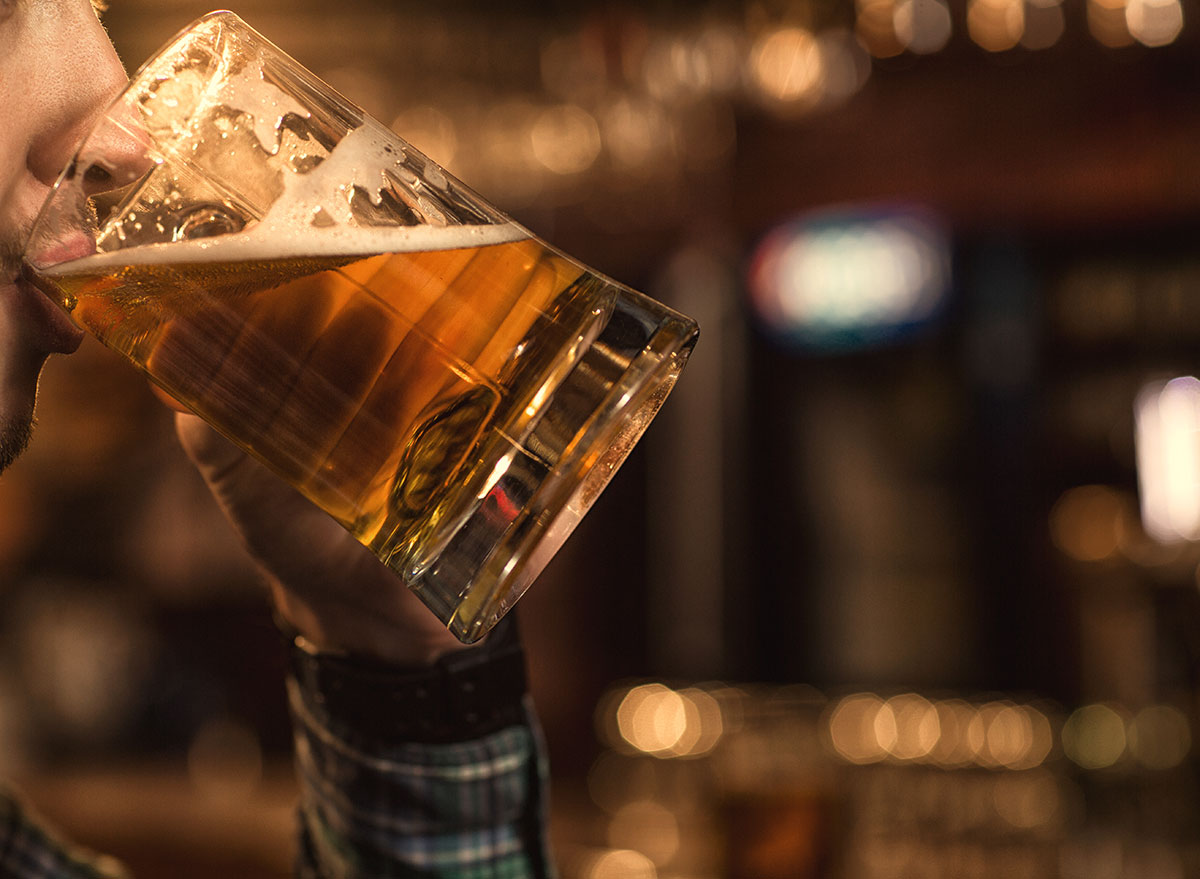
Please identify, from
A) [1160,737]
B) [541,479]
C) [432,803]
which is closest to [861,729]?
[1160,737]

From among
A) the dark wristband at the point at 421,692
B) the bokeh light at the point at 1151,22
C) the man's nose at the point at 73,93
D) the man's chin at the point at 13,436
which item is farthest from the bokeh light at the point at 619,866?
the bokeh light at the point at 1151,22

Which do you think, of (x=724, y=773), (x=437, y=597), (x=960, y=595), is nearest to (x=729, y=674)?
(x=960, y=595)

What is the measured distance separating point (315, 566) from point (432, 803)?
0.76ft

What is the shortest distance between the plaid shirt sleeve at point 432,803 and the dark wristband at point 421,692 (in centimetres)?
1

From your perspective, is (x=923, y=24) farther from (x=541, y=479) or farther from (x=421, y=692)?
(x=541, y=479)

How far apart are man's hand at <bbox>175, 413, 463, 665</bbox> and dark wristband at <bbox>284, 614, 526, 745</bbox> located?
0.01m

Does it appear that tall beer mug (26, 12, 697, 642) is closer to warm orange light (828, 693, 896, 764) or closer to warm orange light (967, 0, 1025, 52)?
warm orange light (828, 693, 896, 764)

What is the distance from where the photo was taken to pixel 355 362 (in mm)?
594

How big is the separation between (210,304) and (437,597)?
0.20 meters

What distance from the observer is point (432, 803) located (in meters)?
0.92

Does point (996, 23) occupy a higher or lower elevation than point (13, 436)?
higher

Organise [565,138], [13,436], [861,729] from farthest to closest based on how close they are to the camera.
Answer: [565,138] → [861,729] → [13,436]

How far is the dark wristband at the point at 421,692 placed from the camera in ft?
2.91

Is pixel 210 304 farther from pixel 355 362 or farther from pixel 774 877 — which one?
pixel 774 877
